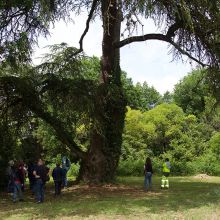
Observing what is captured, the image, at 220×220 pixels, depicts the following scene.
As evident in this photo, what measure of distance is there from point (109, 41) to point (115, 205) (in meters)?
9.33

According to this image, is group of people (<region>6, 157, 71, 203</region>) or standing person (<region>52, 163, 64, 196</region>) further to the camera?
standing person (<region>52, 163, 64, 196</region>)

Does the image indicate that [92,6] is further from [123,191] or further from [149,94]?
[149,94]

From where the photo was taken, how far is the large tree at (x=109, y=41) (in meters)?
15.9

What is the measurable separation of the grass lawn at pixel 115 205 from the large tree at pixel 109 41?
2310 millimetres

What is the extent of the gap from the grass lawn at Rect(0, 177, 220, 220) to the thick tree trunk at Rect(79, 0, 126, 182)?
57.5 inches

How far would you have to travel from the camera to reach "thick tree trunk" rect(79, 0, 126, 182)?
21281 mm

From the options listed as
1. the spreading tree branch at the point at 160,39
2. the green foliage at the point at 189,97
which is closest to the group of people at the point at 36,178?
the spreading tree branch at the point at 160,39

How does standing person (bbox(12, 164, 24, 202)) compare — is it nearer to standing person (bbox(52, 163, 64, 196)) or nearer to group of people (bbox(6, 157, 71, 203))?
group of people (bbox(6, 157, 71, 203))

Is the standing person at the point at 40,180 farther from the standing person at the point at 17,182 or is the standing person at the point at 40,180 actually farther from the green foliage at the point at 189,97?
the green foliage at the point at 189,97

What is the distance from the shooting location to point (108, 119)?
21.7 meters

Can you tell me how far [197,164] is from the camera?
38969mm

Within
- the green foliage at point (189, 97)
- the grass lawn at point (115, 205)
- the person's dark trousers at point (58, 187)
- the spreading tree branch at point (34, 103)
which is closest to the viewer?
the grass lawn at point (115, 205)

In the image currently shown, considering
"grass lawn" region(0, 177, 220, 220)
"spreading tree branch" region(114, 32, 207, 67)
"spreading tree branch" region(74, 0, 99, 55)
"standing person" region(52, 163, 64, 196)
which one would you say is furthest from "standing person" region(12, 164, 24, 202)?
"spreading tree branch" region(114, 32, 207, 67)

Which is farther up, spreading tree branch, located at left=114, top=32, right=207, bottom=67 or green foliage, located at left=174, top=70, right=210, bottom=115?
green foliage, located at left=174, top=70, right=210, bottom=115
